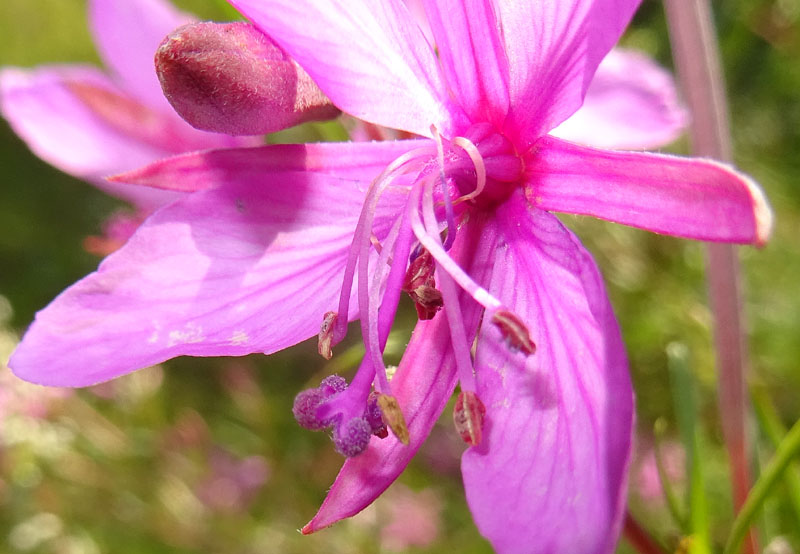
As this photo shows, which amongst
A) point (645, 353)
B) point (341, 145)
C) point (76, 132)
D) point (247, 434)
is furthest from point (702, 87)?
point (247, 434)

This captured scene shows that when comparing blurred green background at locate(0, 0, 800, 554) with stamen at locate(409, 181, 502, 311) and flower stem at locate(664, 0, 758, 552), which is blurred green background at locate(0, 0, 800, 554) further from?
stamen at locate(409, 181, 502, 311)

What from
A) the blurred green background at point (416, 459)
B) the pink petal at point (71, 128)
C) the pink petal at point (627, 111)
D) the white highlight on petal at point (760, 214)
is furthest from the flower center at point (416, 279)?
the blurred green background at point (416, 459)

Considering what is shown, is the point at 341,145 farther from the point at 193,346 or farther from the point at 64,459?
the point at 64,459

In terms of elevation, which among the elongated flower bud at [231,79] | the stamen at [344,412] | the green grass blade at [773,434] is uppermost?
the elongated flower bud at [231,79]

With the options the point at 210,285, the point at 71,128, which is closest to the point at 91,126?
the point at 71,128

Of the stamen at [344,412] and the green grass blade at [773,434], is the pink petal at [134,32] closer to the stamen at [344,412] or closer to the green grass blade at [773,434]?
the stamen at [344,412]
